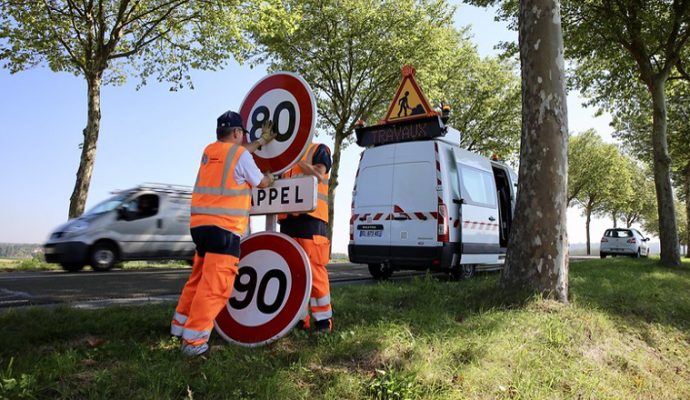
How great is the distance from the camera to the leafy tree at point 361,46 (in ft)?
58.8

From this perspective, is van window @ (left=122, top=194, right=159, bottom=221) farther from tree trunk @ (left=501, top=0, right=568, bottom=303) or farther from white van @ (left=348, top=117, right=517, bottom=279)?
tree trunk @ (left=501, top=0, right=568, bottom=303)

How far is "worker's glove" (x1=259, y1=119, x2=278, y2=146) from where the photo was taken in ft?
12.1

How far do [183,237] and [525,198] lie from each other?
993 centimetres

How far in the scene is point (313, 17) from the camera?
706 inches

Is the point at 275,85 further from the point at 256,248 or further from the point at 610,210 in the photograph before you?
the point at 610,210

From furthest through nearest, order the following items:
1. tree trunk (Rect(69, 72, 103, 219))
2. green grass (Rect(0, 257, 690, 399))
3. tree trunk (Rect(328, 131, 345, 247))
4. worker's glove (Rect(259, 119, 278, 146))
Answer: tree trunk (Rect(328, 131, 345, 247)), tree trunk (Rect(69, 72, 103, 219)), worker's glove (Rect(259, 119, 278, 146)), green grass (Rect(0, 257, 690, 399))

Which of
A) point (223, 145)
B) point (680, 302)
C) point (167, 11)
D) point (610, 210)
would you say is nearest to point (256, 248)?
point (223, 145)

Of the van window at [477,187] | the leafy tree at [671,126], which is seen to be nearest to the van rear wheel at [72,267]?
the van window at [477,187]

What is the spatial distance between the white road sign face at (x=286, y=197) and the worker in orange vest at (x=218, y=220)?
0.13m

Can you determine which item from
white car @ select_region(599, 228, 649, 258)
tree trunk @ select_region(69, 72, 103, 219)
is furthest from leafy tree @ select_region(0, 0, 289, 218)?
white car @ select_region(599, 228, 649, 258)

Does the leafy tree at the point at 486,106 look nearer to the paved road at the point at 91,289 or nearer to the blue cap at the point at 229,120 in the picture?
the paved road at the point at 91,289

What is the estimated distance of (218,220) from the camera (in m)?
3.30

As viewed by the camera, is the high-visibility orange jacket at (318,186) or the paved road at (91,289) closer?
the high-visibility orange jacket at (318,186)

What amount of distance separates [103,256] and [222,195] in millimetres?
9693
